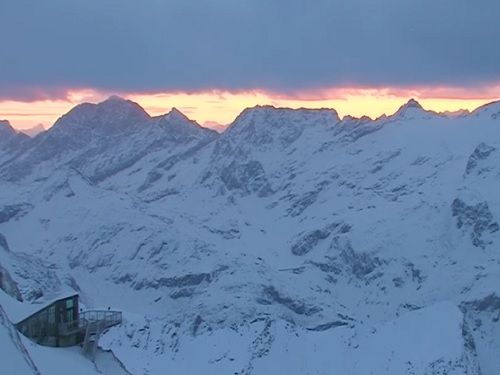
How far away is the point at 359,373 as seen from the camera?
5551 inches

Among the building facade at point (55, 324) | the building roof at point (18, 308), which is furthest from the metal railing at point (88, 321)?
the building roof at point (18, 308)

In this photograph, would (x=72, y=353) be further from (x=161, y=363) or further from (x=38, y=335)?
(x=161, y=363)

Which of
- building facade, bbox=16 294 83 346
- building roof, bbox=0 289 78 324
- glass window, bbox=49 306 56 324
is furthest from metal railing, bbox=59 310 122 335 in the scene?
building roof, bbox=0 289 78 324

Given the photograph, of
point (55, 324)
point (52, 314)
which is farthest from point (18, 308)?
point (55, 324)

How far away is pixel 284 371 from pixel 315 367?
459 centimetres

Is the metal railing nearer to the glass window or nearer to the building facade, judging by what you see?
the building facade

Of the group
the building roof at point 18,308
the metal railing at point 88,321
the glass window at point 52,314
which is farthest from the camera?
the metal railing at point 88,321

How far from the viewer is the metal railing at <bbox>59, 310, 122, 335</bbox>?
44188 mm

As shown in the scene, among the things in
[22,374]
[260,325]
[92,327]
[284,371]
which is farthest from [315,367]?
[22,374]

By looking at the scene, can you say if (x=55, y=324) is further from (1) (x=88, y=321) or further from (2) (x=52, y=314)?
(1) (x=88, y=321)

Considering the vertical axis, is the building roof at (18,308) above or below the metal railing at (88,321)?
above

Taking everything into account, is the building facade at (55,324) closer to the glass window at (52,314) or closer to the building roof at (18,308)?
the glass window at (52,314)

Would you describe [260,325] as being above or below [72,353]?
below

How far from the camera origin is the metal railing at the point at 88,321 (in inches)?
1740
